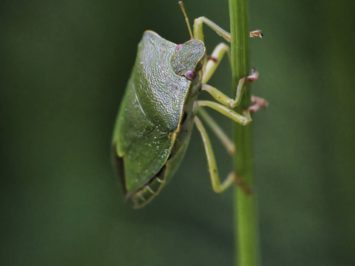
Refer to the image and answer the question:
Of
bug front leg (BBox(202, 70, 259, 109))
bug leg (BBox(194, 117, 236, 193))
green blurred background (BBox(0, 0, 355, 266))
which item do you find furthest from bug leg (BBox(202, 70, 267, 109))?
green blurred background (BBox(0, 0, 355, 266))

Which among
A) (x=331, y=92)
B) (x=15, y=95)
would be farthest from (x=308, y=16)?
(x=15, y=95)

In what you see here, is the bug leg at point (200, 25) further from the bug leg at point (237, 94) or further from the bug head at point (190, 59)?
the bug leg at point (237, 94)

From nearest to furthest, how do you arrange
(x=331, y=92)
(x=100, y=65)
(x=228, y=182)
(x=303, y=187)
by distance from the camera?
(x=228, y=182)
(x=331, y=92)
(x=303, y=187)
(x=100, y=65)

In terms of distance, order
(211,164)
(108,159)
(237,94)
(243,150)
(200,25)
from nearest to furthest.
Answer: (237,94)
(243,150)
(200,25)
(211,164)
(108,159)

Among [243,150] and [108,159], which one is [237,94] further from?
[108,159]

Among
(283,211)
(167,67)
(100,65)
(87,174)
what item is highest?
(100,65)

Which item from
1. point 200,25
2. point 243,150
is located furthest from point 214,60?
point 243,150

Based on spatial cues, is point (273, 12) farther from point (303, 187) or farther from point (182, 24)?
point (303, 187)
